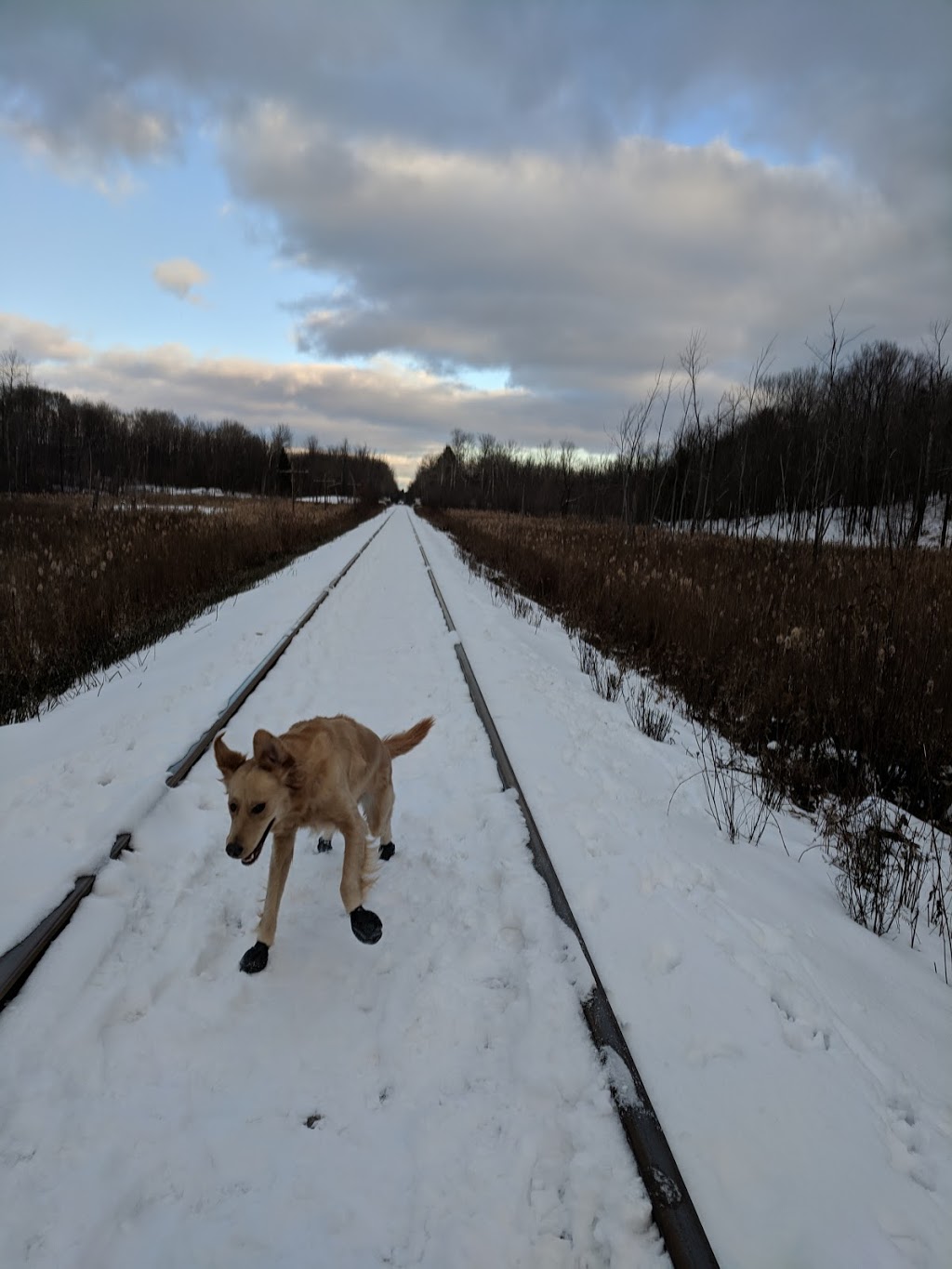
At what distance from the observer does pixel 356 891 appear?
8.97ft

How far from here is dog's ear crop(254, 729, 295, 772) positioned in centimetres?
221

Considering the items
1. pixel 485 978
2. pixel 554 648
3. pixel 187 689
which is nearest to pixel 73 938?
pixel 485 978

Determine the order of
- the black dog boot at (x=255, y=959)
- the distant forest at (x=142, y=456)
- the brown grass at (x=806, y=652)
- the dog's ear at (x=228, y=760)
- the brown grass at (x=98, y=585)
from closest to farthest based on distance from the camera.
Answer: the dog's ear at (x=228, y=760) → the black dog boot at (x=255, y=959) → the brown grass at (x=806, y=652) → the brown grass at (x=98, y=585) → the distant forest at (x=142, y=456)

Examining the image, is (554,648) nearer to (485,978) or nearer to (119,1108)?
(485,978)

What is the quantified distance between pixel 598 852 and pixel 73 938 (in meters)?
2.63

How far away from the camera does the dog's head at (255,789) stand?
219 cm

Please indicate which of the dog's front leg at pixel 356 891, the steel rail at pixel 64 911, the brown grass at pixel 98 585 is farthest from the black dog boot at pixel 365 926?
the brown grass at pixel 98 585

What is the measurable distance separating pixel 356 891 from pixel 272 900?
348 millimetres

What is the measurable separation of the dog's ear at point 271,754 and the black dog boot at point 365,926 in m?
0.82

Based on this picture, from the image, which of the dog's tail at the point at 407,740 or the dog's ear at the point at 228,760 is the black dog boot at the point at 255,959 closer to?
the dog's ear at the point at 228,760

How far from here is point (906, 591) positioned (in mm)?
7973

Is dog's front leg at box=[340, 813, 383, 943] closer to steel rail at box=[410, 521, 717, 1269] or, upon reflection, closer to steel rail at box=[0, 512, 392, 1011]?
steel rail at box=[410, 521, 717, 1269]

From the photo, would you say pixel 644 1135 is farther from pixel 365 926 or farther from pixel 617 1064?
pixel 365 926

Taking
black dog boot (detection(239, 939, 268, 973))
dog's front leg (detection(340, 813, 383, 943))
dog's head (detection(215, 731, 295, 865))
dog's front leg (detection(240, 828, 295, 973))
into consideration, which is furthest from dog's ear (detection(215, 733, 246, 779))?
black dog boot (detection(239, 939, 268, 973))
